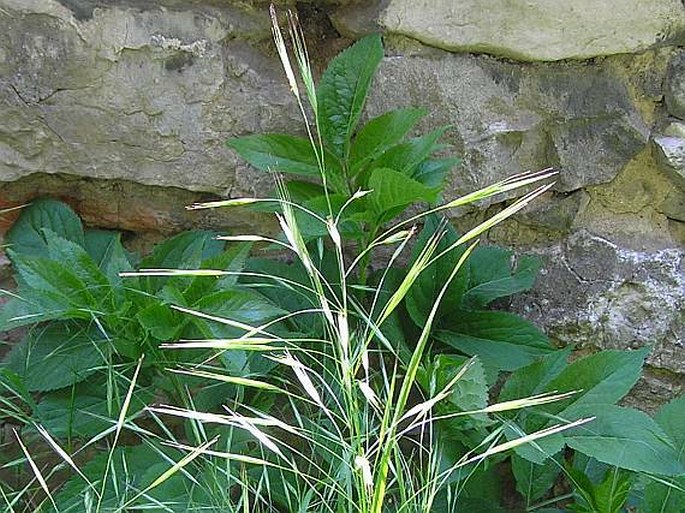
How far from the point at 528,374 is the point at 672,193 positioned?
39 cm

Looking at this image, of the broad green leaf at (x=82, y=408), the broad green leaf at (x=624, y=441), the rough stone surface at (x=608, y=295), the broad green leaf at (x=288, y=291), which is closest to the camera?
the broad green leaf at (x=624, y=441)

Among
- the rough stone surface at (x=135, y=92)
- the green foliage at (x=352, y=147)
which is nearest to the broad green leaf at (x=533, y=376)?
the green foliage at (x=352, y=147)

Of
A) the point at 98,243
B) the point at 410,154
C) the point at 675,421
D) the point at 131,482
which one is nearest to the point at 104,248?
the point at 98,243

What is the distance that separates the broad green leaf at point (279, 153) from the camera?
1184 millimetres

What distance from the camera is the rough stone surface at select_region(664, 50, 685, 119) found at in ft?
4.30

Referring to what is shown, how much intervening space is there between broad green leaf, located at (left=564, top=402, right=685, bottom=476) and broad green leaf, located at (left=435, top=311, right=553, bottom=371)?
0.46 ft

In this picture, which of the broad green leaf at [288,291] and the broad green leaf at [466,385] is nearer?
the broad green leaf at [466,385]

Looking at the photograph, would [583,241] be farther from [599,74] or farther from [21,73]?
[21,73]

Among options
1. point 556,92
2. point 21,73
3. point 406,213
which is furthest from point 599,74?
point 21,73

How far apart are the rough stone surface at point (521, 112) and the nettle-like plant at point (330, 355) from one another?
61 mm

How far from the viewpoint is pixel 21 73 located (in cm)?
121

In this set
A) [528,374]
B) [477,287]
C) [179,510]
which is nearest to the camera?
[179,510]

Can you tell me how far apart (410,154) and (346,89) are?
12 cm

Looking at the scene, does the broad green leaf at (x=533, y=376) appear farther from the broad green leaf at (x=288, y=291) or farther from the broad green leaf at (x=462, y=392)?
the broad green leaf at (x=288, y=291)
